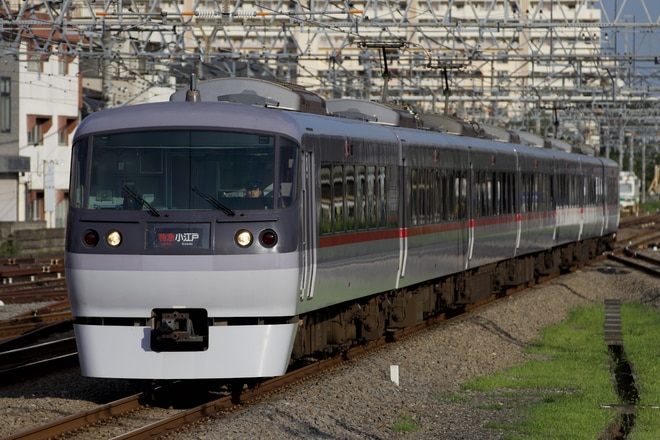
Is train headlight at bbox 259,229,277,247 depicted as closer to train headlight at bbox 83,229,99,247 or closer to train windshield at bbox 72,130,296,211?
train windshield at bbox 72,130,296,211

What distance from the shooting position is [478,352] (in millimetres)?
16844

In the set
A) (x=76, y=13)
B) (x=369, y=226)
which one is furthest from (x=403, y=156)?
(x=76, y=13)

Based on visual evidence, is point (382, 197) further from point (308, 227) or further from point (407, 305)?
point (308, 227)

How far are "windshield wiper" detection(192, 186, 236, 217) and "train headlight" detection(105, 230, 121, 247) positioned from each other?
2.51 ft

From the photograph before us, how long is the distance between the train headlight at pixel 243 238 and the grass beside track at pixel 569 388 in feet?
8.46

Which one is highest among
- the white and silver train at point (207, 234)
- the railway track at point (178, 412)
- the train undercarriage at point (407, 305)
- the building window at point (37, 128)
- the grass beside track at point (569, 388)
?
the building window at point (37, 128)

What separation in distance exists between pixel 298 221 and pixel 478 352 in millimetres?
5340

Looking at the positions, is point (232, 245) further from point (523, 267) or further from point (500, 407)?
point (523, 267)

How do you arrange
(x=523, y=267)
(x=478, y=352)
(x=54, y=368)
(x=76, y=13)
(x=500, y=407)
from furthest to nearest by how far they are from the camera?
1. (x=76, y=13)
2. (x=523, y=267)
3. (x=478, y=352)
4. (x=54, y=368)
5. (x=500, y=407)

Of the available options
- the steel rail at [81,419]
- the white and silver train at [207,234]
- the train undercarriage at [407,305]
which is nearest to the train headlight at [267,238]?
the white and silver train at [207,234]

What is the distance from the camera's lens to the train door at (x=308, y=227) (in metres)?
12.5

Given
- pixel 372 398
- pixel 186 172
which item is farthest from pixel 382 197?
pixel 186 172

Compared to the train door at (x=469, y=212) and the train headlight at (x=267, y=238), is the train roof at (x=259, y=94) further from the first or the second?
the train door at (x=469, y=212)

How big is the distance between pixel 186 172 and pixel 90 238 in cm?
101
